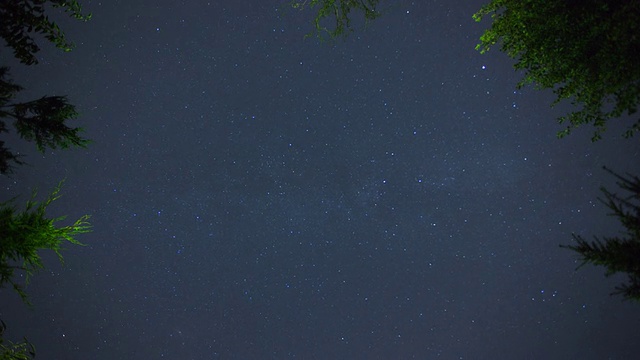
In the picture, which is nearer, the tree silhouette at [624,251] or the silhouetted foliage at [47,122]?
the tree silhouette at [624,251]

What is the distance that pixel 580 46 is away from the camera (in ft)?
15.1

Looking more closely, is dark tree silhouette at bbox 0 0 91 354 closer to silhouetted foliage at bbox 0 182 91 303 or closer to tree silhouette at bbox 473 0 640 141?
silhouetted foliage at bbox 0 182 91 303

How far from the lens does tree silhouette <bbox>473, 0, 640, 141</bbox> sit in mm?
4074

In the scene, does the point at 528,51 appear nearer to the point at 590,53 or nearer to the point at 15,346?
the point at 590,53

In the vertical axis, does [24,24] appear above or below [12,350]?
above

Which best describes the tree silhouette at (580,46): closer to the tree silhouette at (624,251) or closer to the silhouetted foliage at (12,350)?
the tree silhouette at (624,251)

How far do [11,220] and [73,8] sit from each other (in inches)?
91.7

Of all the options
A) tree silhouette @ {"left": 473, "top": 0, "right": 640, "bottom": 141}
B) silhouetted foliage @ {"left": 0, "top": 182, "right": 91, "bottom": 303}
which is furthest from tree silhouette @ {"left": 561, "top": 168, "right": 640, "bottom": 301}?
silhouetted foliage @ {"left": 0, "top": 182, "right": 91, "bottom": 303}

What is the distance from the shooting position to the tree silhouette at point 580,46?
407 cm

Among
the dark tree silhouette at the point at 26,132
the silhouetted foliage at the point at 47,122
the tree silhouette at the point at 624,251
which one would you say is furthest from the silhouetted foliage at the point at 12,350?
the tree silhouette at the point at 624,251

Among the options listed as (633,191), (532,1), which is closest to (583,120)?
(532,1)

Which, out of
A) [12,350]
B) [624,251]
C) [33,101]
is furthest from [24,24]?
[624,251]

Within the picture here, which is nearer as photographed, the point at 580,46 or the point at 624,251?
the point at 624,251

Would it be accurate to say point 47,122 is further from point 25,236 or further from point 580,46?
point 580,46
